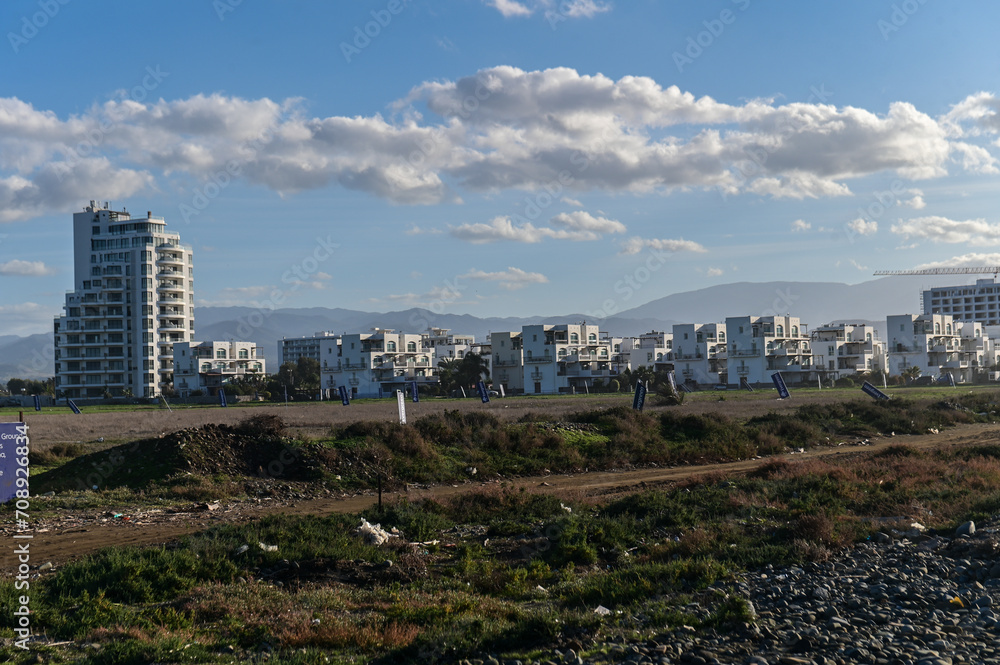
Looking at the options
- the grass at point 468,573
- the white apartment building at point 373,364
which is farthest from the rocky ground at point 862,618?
the white apartment building at point 373,364

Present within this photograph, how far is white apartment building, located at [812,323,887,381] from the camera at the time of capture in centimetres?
13888

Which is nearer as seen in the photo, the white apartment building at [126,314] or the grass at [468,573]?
the grass at [468,573]

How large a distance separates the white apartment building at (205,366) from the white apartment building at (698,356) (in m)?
77.3

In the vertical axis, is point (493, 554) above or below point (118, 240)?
below

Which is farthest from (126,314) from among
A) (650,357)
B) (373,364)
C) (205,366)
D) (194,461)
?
(194,461)

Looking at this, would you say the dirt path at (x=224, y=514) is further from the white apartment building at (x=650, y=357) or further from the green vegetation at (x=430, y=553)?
the white apartment building at (x=650, y=357)

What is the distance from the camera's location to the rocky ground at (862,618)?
8.26 meters

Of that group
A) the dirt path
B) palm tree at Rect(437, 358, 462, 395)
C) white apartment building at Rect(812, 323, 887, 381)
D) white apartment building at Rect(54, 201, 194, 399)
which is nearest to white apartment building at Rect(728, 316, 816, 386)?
white apartment building at Rect(812, 323, 887, 381)

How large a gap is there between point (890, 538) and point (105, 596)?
42.3ft

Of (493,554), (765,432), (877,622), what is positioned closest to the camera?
(877,622)

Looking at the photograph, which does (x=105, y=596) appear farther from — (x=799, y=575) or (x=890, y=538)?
(x=890, y=538)

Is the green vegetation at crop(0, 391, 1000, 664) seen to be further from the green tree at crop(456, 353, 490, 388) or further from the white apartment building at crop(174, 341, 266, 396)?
the white apartment building at crop(174, 341, 266, 396)

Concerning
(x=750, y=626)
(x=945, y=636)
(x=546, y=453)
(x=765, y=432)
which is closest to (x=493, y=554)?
(x=750, y=626)

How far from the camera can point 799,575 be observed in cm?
1156
